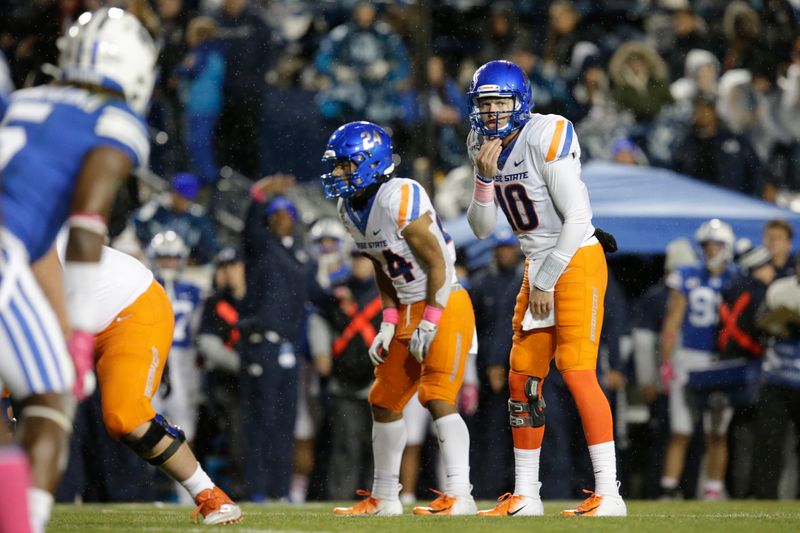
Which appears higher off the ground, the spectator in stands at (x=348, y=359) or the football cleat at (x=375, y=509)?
the spectator in stands at (x=348, y=359)

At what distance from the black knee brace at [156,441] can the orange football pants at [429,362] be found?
4.50 feet

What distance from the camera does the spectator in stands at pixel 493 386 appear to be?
420 inches

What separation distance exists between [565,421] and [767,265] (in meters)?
2.06

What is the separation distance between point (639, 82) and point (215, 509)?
28.6 ft

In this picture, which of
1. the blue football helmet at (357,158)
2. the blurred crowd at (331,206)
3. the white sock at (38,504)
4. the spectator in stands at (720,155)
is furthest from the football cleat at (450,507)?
the spectator in stands at (720,155)

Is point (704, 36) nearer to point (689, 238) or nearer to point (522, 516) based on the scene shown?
point (689, 238)

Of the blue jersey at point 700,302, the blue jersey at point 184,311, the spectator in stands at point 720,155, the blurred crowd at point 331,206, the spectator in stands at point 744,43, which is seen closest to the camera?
the blurred crowd at point 331,206

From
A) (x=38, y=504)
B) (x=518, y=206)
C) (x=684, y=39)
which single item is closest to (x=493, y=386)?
(x=518, y=206)

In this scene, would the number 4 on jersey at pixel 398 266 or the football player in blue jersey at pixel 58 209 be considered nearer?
the football player in blue jersey at pixel 58 209

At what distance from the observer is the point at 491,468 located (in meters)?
10.7

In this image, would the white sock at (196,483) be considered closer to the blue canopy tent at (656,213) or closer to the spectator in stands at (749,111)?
the blue canopy tent at (656,213)

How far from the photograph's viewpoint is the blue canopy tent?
1138 centimetres

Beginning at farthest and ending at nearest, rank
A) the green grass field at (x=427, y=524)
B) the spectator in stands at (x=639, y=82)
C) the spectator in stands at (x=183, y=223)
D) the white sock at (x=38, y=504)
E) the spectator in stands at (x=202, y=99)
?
the spectator in stands at (x=639, y=82) → the spectator in stands at (x=202, y=99) → the spectator in stands at (x=183, y=223) → the green grass field at (x=427, y=524) → the white sock at (x=38, y=504)

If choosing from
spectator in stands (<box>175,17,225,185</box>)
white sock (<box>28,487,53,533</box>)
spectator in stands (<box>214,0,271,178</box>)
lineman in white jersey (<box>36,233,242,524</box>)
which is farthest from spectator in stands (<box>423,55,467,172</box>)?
white sock (<box>28,487,53,533</box>)
